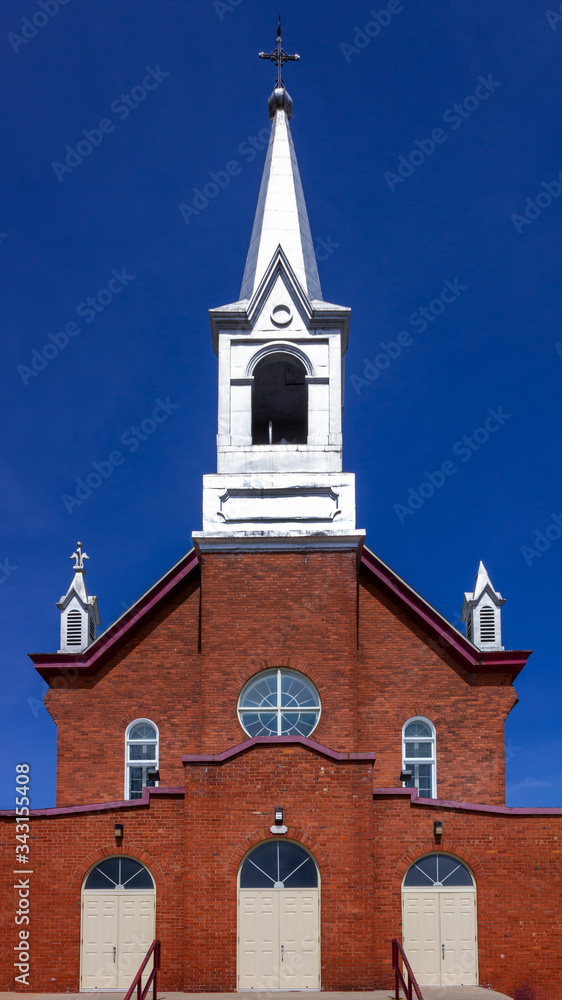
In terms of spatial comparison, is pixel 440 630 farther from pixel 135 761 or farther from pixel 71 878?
pixel 71 878

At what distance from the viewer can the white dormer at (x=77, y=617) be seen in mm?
28562

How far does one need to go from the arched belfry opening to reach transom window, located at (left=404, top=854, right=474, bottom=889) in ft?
35.1

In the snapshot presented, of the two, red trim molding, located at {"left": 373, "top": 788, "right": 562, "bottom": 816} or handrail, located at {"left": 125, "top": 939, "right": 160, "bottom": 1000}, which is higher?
red trim molding, located at {"left": 373, "top": 788, "right": 562, "bottom": 816}

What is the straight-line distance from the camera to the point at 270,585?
26.5 metres

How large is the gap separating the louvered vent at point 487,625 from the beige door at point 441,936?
241 inches

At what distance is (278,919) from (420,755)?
5.53m

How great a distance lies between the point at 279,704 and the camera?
2616 cm

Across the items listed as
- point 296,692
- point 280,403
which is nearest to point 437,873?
point 296,692

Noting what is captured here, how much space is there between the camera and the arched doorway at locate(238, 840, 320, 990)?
75.7 ft

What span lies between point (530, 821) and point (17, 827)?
9610 millimetres

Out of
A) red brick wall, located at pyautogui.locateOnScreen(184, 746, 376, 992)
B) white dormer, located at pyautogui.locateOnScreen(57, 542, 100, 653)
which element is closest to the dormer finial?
white dormer, located at pyautogui.locateOnScreen(57, 542, 100, 653)

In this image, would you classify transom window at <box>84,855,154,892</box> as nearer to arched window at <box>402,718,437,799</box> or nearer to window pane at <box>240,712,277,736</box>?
window pane at <box>240,712,277,736</box>

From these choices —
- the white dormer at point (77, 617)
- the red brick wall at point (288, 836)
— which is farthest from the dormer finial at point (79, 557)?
the red brick wall at point (288, 836)

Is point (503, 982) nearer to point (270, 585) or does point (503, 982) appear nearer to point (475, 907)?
point (475, 907)
